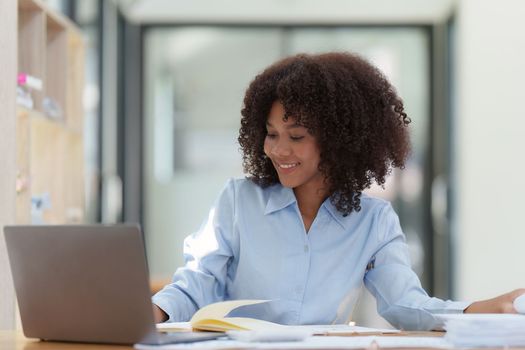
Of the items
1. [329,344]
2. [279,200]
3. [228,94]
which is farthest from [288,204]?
[228,94]

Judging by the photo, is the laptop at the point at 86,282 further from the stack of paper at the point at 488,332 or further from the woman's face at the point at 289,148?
the woman's face at the point at 289,148

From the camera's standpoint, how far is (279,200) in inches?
91.6

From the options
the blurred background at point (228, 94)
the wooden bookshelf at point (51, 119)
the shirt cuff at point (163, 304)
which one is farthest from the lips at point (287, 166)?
the blurred background at point (228, 94)

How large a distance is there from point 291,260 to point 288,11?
5244mm

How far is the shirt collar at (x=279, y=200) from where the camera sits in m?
2.31

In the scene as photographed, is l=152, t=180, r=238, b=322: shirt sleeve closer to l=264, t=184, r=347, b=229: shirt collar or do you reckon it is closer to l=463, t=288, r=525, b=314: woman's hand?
l=264, t=184, r=347, b=229: shirt collar

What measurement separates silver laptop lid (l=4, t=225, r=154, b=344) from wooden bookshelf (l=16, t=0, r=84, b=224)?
122cm

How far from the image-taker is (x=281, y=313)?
7.32 feet

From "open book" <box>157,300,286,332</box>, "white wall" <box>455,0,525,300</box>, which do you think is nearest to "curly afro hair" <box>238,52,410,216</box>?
"open book" <box>157,300,286,332</box>

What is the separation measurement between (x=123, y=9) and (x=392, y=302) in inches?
209

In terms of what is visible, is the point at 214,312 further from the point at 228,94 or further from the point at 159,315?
the point at 228,94

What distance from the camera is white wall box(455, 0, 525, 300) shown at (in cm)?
462

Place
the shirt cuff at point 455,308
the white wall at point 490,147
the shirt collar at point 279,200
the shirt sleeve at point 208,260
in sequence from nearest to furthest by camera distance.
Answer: the shirt cuff at point 455,308, the shirt sleeve at point 208,260, the shirt collar at point 279,200, the white wall at point 490,147

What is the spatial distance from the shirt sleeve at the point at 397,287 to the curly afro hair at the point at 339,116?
0.10m
